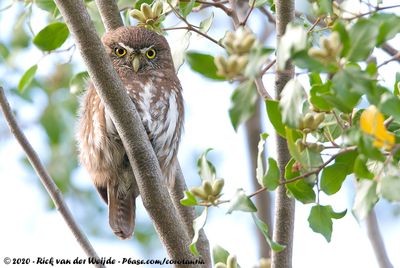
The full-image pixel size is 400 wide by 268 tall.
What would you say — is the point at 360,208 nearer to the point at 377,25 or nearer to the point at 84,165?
the point at 377,25

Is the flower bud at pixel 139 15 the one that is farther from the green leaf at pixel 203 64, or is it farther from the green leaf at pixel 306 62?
the green leaf at pixel 306 62

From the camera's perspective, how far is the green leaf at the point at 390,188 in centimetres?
211

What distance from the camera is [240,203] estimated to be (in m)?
2.46

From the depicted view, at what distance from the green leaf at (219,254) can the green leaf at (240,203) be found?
0.78 meters

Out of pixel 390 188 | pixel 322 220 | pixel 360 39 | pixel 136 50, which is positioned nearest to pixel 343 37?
pixel 360 39

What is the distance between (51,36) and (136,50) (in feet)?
3.77

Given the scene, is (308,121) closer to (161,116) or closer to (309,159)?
(309,159)

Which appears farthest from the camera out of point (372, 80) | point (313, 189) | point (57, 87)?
point (57, 87)

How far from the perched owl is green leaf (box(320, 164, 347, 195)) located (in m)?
1.88

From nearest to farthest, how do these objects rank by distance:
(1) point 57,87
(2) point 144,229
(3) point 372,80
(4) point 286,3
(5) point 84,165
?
(3) point 372,80 < (4) point 286,3 < (5) point 84,165 < (1) point 57,87 < (2) point 144,229

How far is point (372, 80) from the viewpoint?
207 cm

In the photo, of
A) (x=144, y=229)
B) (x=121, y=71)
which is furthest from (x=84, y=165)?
(x=144, y=229)

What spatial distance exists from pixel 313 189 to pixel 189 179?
5.40 metres

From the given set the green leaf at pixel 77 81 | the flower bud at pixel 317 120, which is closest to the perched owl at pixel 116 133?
the green leaf at pixel 77 81
